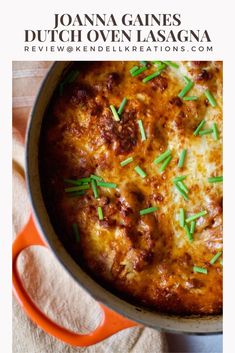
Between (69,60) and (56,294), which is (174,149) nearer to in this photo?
(69,60)

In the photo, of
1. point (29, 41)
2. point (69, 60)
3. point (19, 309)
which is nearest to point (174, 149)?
point (69, 60)

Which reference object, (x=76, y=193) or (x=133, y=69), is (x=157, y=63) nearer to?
(x=133, y=69)

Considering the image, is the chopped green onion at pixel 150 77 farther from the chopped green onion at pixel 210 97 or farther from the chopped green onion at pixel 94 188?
the chopped green onion at pixel 94 188

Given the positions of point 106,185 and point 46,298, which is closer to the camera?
point 106,185

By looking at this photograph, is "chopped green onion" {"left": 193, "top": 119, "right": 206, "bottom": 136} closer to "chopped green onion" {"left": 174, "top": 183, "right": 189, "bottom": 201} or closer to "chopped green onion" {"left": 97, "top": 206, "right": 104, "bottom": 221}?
"chopped green onion" {"left": 174, "top": 183, "right": 189, "bottom": 201}

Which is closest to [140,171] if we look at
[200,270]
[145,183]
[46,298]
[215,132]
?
[145,183]

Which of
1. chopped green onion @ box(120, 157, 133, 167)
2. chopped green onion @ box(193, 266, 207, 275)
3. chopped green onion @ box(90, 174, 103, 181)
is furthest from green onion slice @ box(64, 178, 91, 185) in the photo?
chopped green onion @ box(193, 266, 207, 275)
